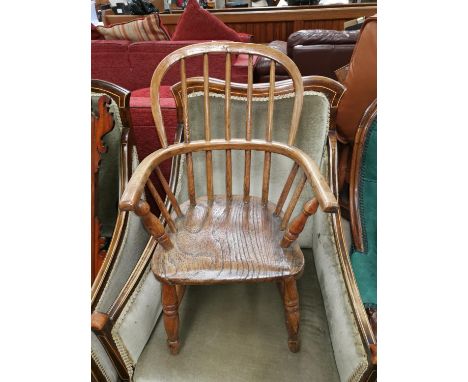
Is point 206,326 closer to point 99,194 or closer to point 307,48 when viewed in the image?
point 99,194

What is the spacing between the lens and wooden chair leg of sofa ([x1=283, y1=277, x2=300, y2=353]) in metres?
1.05

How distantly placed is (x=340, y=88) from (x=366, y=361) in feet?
2.65

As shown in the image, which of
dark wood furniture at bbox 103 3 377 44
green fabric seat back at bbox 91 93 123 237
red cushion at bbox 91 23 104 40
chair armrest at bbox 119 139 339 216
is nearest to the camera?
chair armrest at bbox 119 139 339 216

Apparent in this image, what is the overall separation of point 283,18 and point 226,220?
410 centimetres

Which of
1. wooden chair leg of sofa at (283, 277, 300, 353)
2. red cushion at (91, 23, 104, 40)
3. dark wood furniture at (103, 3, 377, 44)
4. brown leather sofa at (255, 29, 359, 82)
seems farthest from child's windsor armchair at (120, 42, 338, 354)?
dark wood furniture at (103, 3, 377, 44)

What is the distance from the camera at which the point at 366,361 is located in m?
0.87

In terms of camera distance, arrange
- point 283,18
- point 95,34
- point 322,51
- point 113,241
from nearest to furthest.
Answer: point 113,241, point 322,51, point 95,34, point 283,18

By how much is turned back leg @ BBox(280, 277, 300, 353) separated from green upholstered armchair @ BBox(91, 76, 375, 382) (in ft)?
0.13

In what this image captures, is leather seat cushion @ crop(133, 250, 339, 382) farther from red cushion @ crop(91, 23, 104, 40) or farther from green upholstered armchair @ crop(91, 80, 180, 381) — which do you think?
red cushion @ crop(91, 23, 104, 40)

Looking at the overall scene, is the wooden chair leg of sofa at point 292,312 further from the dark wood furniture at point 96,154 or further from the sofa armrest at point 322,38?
the sofa armrest at point 322,38

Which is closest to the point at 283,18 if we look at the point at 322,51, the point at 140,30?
the point at 140,30

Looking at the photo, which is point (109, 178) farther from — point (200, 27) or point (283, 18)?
point (283, 18)

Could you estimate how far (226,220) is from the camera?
3.89 ft

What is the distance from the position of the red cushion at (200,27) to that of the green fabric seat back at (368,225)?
165 centimetres
